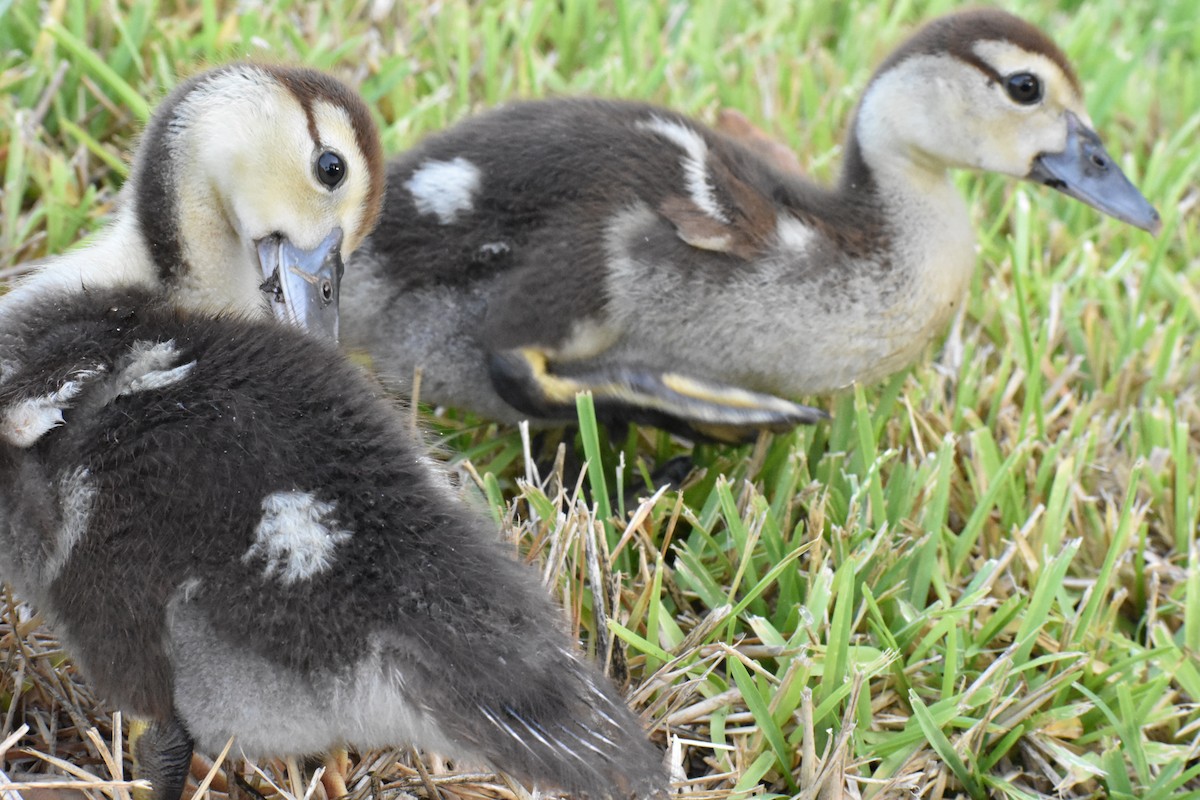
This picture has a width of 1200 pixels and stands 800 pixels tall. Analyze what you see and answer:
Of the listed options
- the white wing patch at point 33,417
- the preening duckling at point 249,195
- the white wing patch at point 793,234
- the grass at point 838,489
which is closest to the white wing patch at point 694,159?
the white wing patch at point 793,234

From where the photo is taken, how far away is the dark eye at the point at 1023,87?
2609 mm

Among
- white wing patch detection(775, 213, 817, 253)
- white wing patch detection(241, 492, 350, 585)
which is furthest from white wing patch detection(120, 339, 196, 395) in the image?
white wing patch detection(775, 213, 817, 253)

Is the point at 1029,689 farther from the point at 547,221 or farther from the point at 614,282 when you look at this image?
the point at 547,221

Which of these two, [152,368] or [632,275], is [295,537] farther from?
[632,275]

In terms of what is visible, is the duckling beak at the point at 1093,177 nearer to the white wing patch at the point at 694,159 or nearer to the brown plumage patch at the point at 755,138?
the brown plumage patch at the point at 755,138

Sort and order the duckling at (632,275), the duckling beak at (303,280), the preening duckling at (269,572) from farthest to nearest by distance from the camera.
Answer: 1. the duckling at (632,275)
2. the duckling beak at (303,280)
3. the preening duckling at (269,572)

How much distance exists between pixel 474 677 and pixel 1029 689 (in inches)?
38.2

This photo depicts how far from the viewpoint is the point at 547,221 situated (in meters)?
2.36

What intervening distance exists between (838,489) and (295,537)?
1.11 meters

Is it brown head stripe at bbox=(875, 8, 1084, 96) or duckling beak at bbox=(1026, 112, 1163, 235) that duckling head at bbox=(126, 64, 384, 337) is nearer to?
brown head stripe at bbox=(875, 8, 1084, 96)

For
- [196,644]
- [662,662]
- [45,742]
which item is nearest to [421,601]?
[196,644]

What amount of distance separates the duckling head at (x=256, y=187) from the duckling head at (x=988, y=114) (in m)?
1.02

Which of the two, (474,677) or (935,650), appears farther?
(935,650)

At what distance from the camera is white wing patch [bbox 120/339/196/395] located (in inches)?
64.3
